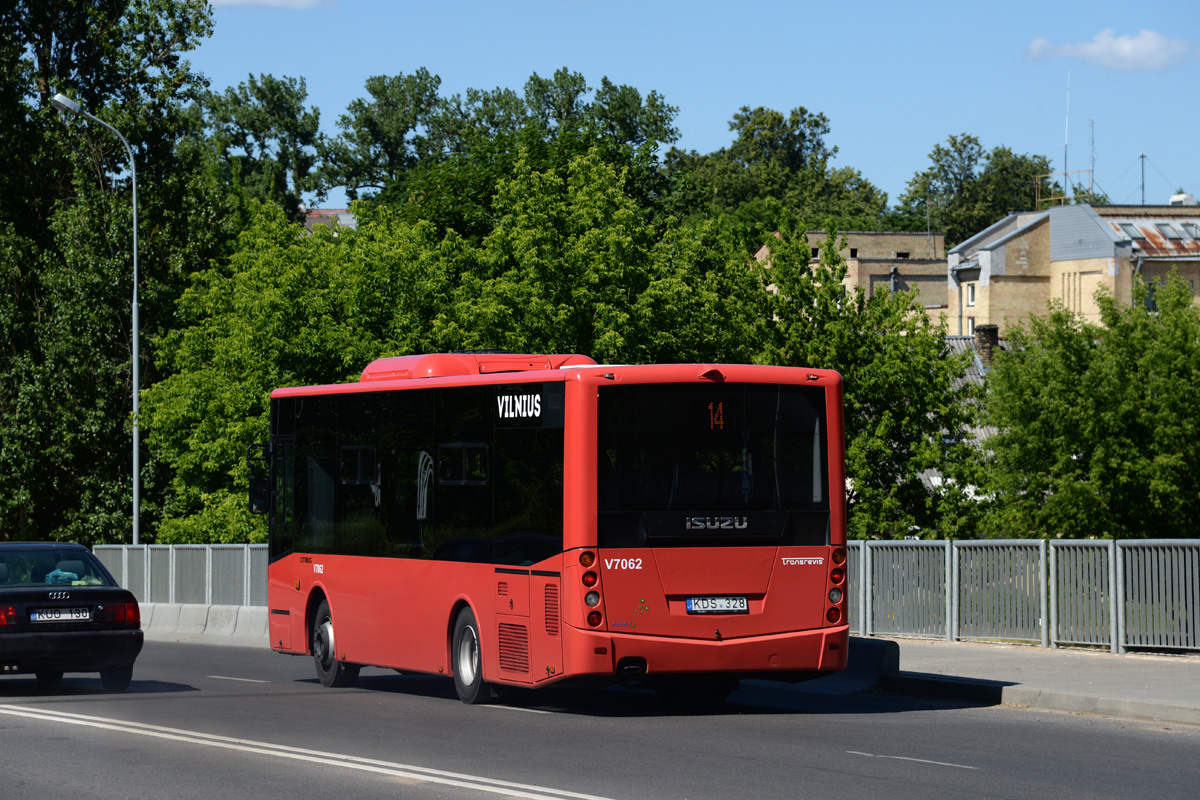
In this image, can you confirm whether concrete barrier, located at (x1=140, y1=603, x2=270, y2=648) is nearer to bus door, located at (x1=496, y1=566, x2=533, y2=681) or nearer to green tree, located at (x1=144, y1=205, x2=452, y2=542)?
green tree, located at (x1=144, y1=205, x2=452, y2=542)

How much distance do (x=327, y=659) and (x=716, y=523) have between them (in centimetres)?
588

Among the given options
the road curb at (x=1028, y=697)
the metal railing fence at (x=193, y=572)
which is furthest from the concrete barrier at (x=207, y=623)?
the road curb at (x=1028, y=697)

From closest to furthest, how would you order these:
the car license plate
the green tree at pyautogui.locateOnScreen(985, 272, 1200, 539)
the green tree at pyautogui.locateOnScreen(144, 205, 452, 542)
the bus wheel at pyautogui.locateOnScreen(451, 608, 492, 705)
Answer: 1. the bus wheel at pyautogui.locateOnScreen(451, 608, 492, 705)
2. the car license plate
3. the green tree at pyautogui.locateOnScreen(144, 205, 452, 542)
4. the green tree at pyautogui.locateOnScreen(985, 272, 1200, 539)

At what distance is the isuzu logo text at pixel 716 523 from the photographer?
13.8m

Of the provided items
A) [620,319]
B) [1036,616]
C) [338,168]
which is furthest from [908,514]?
[338,168]

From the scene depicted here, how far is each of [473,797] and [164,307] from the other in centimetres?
4203

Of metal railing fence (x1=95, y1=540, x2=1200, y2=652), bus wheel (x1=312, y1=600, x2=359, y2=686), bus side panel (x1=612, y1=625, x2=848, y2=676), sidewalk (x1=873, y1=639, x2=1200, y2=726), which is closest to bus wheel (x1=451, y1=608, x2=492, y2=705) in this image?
bus side panel (x1=612, y1=625, x2=848, y2=676)

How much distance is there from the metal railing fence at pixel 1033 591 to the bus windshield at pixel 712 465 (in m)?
4.02

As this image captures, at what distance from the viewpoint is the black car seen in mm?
15781

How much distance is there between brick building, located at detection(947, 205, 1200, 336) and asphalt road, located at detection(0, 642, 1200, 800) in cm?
8307

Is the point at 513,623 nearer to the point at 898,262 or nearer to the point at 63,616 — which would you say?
the point at 63,616

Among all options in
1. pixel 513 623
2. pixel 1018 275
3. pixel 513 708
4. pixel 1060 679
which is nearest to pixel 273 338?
pixel 513 708

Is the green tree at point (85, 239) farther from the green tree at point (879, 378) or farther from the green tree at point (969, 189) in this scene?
the green tree at point (969, 189)

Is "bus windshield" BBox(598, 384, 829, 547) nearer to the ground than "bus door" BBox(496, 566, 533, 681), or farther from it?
farther from it
